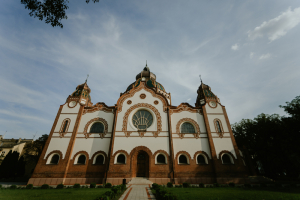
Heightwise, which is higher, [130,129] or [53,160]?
[130,129]

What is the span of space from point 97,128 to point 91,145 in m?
2.58

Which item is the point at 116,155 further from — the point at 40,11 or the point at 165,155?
the point at 40,11

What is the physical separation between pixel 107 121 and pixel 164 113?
870cm

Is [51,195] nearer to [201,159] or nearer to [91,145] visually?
[91,145]

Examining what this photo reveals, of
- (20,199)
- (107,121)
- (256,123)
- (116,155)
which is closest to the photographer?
(20,199)

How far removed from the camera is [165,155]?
1806 cm

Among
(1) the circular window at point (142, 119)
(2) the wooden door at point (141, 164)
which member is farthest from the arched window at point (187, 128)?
(2) the wooden door at point (141, 164)

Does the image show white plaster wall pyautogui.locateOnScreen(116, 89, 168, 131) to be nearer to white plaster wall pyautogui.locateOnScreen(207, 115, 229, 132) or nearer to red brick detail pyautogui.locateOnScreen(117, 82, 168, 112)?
red brick detail pyautogui.locateOnScreen(117, 82, 168, 112)

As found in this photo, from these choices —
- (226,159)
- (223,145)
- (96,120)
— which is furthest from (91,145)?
(226,159)

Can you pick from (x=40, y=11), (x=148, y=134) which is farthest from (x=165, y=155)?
(x=40, y=11)

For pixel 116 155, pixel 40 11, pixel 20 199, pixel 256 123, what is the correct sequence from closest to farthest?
pixel 40 11, pixel 20 199, pixel 116 155, pixel 256 123

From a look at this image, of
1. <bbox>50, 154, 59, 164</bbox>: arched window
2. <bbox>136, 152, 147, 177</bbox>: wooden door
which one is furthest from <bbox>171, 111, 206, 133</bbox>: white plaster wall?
<bbox>50, 154, 59, 164</bbox>: arched window

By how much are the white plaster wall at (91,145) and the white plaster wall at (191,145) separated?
950 centimetres

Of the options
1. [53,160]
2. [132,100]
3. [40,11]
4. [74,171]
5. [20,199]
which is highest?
[132,100]
